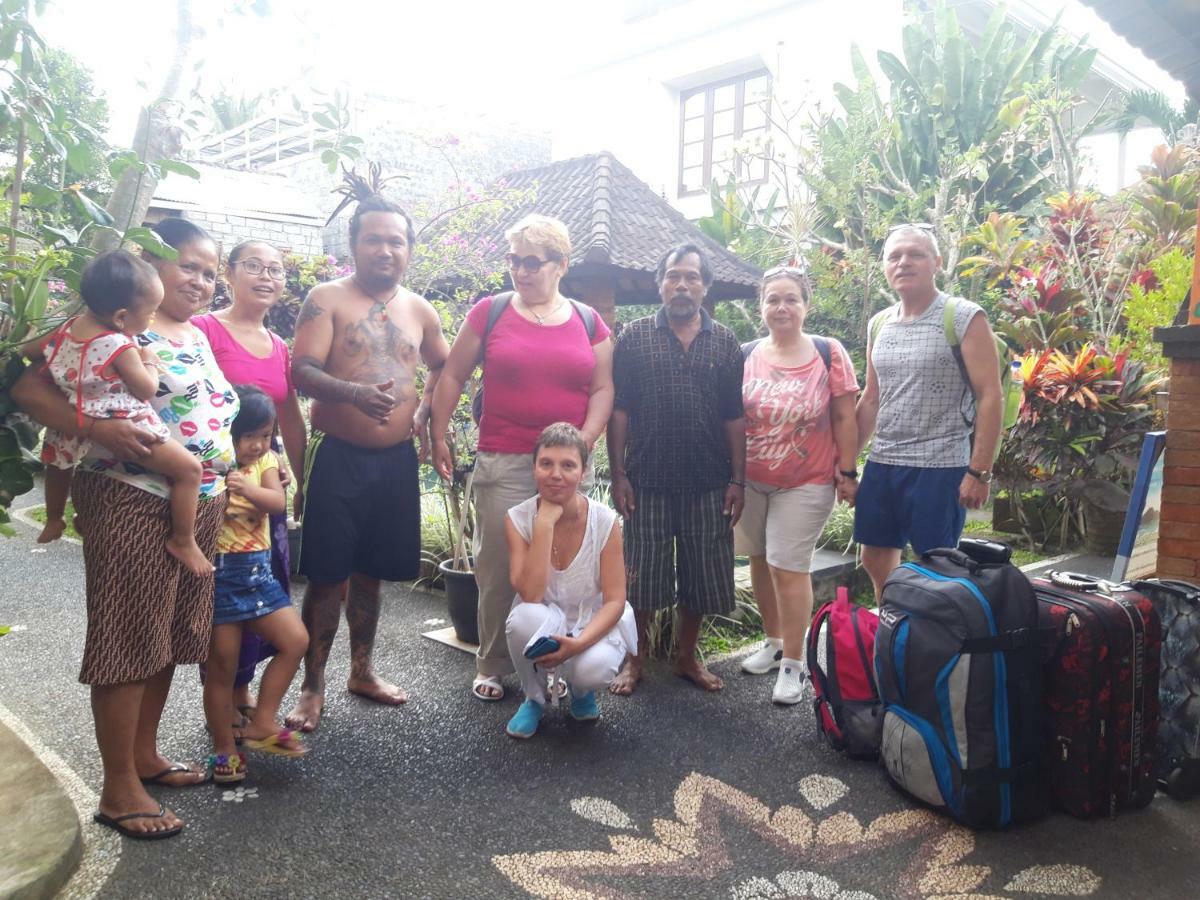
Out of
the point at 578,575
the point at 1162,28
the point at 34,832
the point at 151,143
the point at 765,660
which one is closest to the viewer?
the point at 34,832

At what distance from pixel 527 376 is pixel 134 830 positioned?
1.96 meters

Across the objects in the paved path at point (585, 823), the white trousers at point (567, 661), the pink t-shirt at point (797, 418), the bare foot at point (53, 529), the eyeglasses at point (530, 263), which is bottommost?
the paved path at point (585, 823)

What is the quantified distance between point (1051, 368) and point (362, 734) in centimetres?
542

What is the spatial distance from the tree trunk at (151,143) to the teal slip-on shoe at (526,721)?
210 centimetres

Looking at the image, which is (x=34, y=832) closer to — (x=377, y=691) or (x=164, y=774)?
(x=164, y=774)

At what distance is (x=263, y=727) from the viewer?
2863mm

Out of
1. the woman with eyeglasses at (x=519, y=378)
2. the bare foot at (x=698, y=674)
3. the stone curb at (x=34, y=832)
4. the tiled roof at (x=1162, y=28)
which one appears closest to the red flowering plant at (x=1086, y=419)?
the tiled roof at (x=1162, y=28)

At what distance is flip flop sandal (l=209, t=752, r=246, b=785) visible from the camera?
2.88m

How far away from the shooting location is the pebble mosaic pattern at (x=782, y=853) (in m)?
2.39

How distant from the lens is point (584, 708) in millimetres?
3463

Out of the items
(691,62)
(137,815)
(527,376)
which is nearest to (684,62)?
(691,62)

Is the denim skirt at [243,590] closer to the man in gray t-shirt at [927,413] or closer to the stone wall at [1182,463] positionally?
the man in gray t-shirt at [927,413]

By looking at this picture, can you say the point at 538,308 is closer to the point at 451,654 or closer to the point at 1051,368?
the point at 451,654

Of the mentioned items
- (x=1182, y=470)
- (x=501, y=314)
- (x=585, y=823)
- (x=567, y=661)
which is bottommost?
(x=585, y=823)
